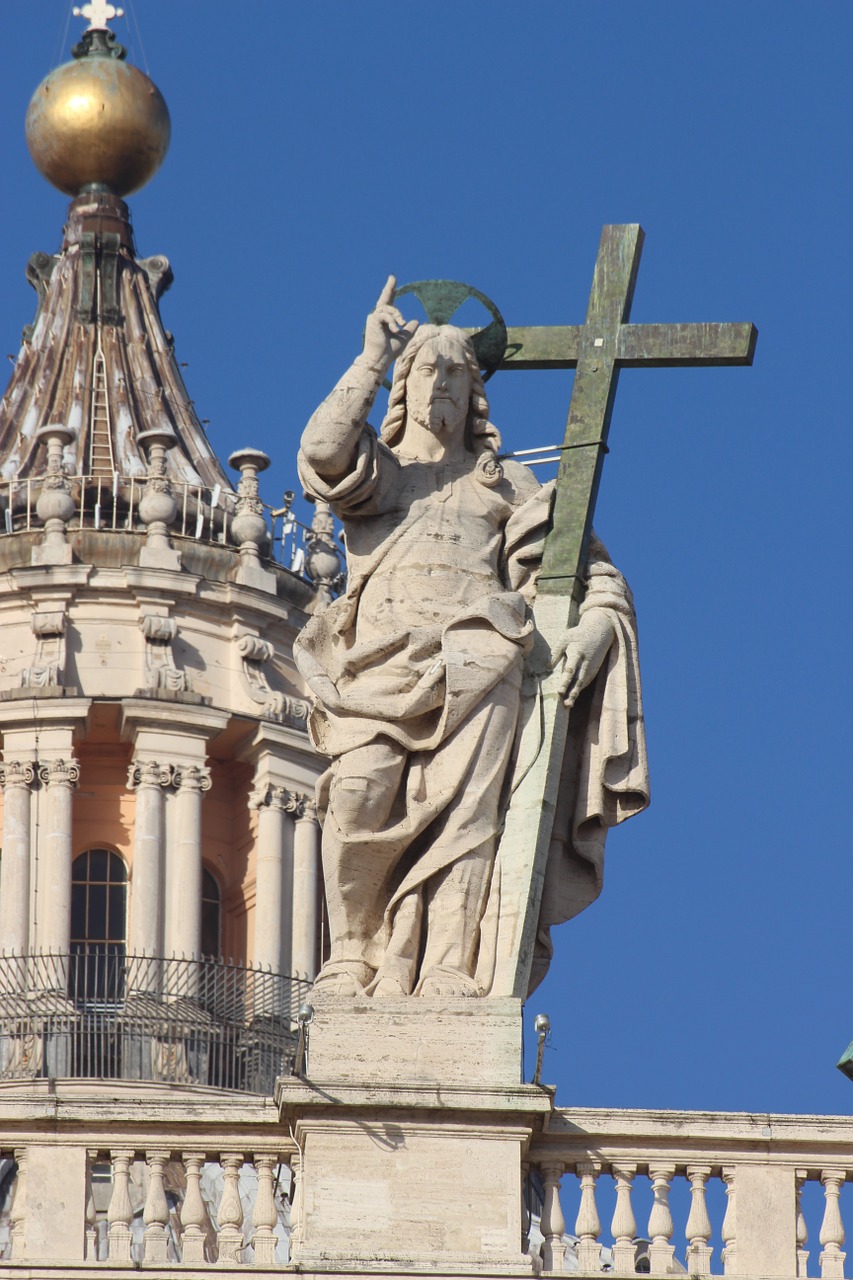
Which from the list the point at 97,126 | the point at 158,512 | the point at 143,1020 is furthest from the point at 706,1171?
the point at 97,126

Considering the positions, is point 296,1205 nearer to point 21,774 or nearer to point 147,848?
point 147,848

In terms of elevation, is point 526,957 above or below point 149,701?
below

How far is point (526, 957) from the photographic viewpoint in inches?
795

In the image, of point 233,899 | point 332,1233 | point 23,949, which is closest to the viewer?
point 332,1233

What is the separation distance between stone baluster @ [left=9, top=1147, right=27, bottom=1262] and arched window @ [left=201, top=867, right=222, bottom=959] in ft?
153

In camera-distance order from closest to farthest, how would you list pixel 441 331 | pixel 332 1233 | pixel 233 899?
pixel 332 1233
pixel 441 331
pixel 233 899

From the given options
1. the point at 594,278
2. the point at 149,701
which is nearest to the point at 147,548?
the point at 149,701

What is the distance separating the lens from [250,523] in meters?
66.8

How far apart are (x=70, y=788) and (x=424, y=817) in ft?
149

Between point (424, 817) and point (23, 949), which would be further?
point (23, 949)

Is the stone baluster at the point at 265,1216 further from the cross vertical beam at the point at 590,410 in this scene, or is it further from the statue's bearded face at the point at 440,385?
the statue's bearded face at the point at 440,385

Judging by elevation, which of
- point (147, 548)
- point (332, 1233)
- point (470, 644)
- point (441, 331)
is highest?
point (147, 548)

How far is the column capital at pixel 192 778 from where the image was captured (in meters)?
65.7

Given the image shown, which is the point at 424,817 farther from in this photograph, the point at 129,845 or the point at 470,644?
the point at 129,845
